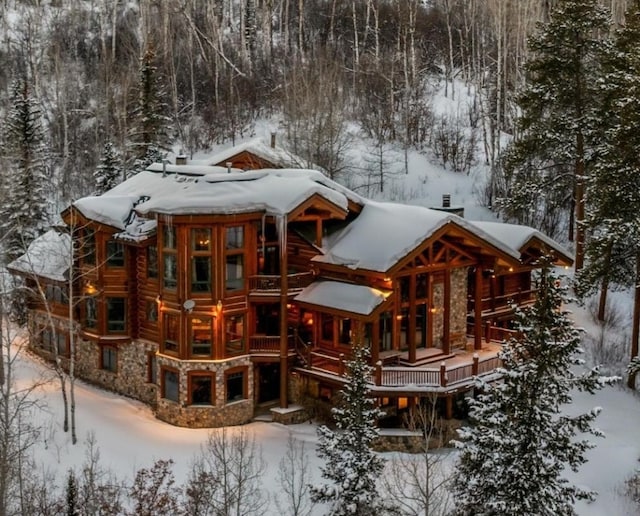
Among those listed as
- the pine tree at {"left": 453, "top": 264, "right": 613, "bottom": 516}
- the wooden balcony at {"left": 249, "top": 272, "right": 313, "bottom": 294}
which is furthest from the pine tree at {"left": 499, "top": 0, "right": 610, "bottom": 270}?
the pine tree at {"left": 453, "top": 264, "right": 613, "bottom": 516}

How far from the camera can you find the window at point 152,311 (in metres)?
26.8

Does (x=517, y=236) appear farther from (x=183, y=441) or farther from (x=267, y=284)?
(x=183, y=441)

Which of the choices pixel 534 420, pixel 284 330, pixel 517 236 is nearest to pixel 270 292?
pixel 284 330

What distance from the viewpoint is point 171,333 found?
82.7 feet

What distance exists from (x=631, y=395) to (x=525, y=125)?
12191 mm

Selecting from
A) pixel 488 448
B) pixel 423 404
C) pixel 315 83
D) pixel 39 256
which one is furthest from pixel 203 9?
pixel 488 448

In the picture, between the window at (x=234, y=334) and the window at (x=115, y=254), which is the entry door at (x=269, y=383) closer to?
the window at (x=234, y=334)

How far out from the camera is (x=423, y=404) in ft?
79.8

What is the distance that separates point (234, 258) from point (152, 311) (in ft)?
14.3

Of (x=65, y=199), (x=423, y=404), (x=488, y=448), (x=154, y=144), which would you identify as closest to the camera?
(x=488, y=448)

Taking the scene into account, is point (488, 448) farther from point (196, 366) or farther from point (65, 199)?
point (65, 199)

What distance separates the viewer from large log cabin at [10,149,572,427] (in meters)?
24.1

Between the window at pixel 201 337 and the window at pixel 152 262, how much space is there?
284 cm

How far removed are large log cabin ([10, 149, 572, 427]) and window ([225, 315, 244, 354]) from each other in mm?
36
